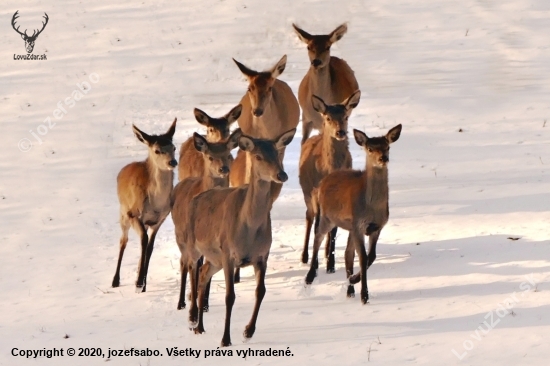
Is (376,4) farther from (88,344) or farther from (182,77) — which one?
(88,344)

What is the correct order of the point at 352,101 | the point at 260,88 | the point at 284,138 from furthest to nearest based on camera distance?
the point at 260,88 → the point at 352,101 → the point at 284,138

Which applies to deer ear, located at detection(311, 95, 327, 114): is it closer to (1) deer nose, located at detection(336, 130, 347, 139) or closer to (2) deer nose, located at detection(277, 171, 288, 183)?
(1) deer nose, located at detection(336, 130, 347, 139)

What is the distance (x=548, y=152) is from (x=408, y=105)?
4.73 m

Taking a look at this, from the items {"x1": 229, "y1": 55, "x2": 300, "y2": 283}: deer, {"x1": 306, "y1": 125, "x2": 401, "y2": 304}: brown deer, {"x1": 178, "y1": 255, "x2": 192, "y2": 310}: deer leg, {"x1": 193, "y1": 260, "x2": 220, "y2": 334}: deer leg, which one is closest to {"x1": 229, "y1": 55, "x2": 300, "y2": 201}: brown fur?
{"x1": 229, "y1": 55, "x2": 300, "y2": 283}: deer

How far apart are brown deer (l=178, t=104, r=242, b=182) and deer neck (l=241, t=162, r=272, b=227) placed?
8.03 ft

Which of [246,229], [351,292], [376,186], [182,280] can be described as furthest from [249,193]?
[351,292]

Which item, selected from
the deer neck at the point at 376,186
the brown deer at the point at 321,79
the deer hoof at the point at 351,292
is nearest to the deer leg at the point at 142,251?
the deer hoof at the point at 351,292

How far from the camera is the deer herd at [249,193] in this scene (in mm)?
9797

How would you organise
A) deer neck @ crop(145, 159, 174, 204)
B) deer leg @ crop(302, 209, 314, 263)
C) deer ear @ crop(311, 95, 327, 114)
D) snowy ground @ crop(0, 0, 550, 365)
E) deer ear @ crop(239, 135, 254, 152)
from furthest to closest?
1. deer leg @ crop(302, 209, 314, 263)
2. deer ear @ crop(311, 95, 327, 114)
3. deer neck @ crop(145, 159, 174, 204)
4. snowy ground @ crop(0, 0, 550, 365)
5. deer ear @ crop(239, 135, 254, 152)

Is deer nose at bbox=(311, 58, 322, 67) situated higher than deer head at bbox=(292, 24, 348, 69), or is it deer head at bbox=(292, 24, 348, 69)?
deer head at bbox=(292, 24, 348, 69)

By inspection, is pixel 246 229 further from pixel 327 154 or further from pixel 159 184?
pixel 327 154

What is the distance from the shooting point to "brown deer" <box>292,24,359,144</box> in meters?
15.4

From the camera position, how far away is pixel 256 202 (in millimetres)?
9805

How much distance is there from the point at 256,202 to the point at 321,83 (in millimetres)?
6000
